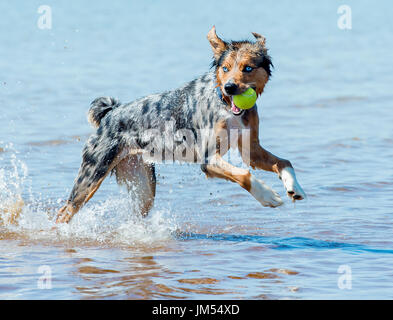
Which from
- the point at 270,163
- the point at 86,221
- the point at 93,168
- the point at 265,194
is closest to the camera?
the point at 265,194

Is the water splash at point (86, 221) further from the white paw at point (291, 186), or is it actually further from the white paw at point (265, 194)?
the white paw at point (291, 186)

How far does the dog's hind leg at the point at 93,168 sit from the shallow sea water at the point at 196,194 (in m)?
0.25

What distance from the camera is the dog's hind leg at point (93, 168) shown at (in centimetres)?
716

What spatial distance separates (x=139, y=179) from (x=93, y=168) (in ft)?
1.84

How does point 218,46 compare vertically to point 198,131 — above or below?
above

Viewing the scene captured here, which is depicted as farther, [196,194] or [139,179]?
[196,194]

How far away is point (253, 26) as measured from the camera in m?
22.9

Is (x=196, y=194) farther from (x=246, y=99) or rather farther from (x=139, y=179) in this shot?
(x=246, y=99)

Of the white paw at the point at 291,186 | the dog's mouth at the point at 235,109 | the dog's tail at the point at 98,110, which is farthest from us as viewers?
the dog's tail at the point at 98,110

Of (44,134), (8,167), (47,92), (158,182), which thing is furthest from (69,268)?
→ (47,92)

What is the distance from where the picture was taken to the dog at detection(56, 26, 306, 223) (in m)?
6.45

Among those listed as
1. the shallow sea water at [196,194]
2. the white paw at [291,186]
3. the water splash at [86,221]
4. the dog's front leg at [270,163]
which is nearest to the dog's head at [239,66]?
the dog's front leg at [270,163]

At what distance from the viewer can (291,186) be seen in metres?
6.21

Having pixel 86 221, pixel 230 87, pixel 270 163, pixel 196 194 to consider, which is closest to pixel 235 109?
pixel 230 87
